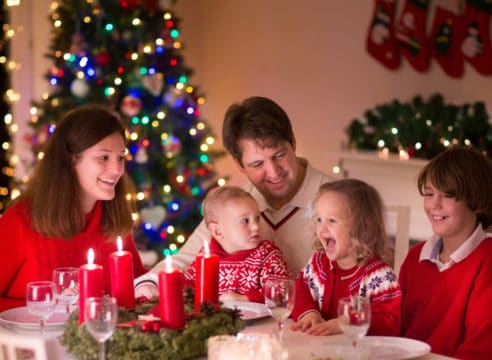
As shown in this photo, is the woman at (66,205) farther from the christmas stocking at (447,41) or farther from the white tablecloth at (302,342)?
the christmas stocking at (447,41)

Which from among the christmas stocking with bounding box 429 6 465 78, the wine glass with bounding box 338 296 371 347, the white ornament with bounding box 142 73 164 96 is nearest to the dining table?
the wine glass with bounding box 338 296 371 347

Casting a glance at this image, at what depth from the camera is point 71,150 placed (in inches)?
118

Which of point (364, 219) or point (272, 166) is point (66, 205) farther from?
point (364, 219)

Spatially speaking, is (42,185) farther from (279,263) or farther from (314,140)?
(314,140)

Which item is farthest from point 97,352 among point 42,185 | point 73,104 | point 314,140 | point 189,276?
point 314,140

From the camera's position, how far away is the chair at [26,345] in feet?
7.10

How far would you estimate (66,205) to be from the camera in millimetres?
2943

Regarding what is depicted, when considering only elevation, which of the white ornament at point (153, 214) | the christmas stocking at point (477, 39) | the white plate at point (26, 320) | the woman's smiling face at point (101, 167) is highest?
the christmas stocking at point (477, 39)

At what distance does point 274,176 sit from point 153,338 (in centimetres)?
112

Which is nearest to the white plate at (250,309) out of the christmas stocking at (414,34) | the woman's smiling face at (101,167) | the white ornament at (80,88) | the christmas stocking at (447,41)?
the woman's smiling face at (101,167)

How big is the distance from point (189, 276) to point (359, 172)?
3175mm

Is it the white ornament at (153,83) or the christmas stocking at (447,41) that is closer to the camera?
the white ornament at (153,83)

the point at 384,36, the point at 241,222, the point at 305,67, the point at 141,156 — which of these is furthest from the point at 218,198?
the point at 305,67

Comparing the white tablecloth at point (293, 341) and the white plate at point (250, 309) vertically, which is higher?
the white plate at point (250, 309)
